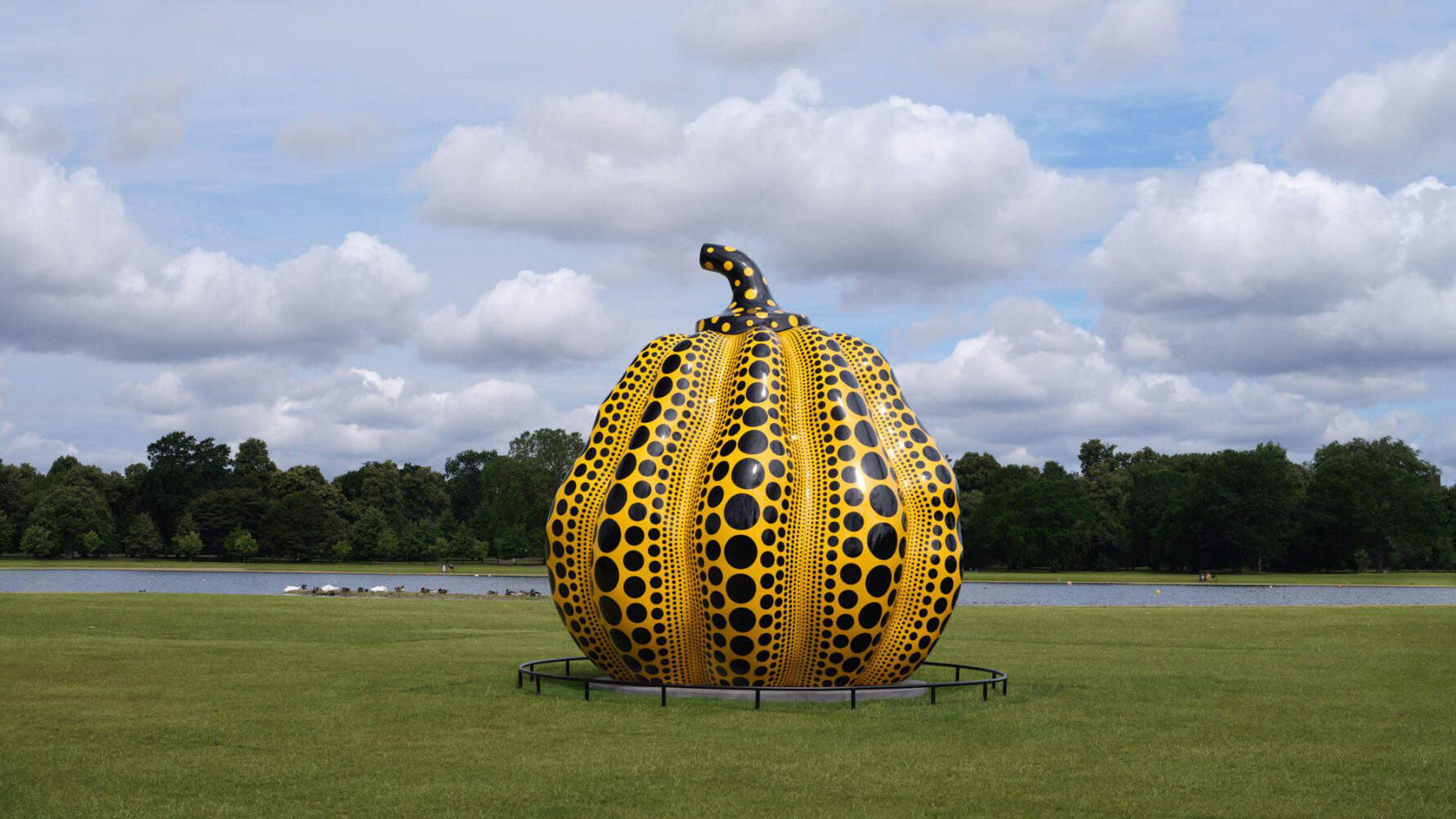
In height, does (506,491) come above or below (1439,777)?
above

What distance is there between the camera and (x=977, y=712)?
60.0ft

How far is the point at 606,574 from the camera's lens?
18.6m

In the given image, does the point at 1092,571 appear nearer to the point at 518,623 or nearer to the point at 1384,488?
the point at 1384,488

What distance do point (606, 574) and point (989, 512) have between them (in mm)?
111380

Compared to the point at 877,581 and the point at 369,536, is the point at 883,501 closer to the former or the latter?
the point at 877,581

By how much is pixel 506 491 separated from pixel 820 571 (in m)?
103

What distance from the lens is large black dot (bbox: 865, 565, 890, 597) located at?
18.1 meters

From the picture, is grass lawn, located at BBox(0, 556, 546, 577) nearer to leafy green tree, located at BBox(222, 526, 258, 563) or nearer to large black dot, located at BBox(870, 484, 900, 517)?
leafy green tree, located at BBox(222, 526, 258, 563)

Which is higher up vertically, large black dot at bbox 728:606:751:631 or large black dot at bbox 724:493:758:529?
large black dot at bbox 724:493:758:529

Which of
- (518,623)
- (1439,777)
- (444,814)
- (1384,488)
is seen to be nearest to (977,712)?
(1439,777)

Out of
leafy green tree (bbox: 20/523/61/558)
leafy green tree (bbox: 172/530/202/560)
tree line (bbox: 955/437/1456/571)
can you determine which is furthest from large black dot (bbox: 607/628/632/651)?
leafy green tree (bbox: 20/523/61/558)

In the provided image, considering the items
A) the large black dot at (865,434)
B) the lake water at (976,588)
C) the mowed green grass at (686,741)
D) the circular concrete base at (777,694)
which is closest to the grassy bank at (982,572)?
the lake water at (976,588)

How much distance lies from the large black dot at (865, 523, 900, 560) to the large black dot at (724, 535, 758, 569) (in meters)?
1.55

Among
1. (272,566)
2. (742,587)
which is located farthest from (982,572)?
(742,587)
